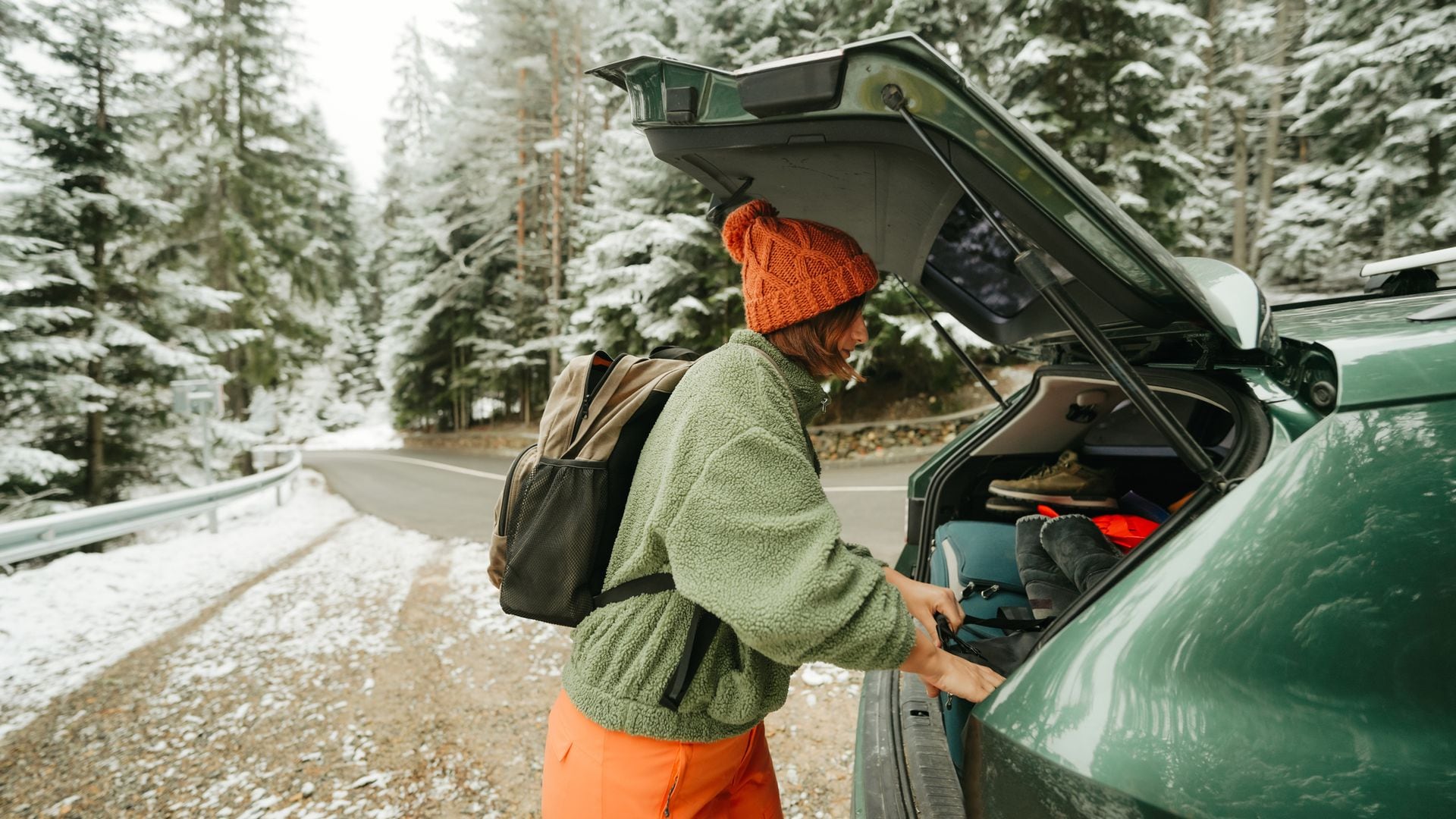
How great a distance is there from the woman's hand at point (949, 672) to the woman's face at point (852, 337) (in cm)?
57

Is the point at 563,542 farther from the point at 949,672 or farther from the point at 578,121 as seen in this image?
the point at 578,121

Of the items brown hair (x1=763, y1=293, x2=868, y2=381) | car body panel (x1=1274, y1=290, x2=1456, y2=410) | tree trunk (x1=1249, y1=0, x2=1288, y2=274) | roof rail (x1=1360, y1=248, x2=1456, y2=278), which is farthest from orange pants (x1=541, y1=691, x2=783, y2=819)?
tree trunk (x1=1249, y1=0, x2=1288, y2=274)

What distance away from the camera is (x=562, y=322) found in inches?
679

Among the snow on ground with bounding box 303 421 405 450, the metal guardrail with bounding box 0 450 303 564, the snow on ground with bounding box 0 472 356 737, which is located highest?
the metal guardrail with bounding box 0 450 303 564

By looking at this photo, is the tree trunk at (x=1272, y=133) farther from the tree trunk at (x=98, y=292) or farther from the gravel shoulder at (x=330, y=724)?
the tree trunk at (x=98, y=292)

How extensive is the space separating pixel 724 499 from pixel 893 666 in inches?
15.1

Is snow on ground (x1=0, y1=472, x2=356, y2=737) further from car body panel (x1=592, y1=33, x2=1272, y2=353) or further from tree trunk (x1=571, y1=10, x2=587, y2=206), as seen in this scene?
tree trunk (x1=571, y1=10, x2=587, y2=206)

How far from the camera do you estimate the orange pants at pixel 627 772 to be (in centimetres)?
127

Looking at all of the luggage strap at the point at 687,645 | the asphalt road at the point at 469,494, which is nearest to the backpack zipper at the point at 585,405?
the luggage strap at the point at 687,645

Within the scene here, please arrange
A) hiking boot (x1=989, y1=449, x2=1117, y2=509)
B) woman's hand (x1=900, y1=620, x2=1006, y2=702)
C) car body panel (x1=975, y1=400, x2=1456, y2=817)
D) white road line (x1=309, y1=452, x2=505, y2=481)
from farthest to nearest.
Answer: white road line (x1=309, y1=452, x2=505, y2=481) < hiking boot (x1=989, y1=449, x2=1117, y2=509) < woman's hand (x1=900, y1=620, x2=1006, y2=702) < car body panel (x1=975, y1=400, x2=1456, y2=817)

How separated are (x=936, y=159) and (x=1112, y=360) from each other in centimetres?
50

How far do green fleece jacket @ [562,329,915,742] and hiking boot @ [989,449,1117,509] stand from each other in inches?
69.9

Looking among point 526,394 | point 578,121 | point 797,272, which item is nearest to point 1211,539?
point 797,272

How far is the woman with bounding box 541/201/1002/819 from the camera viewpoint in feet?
3.27
